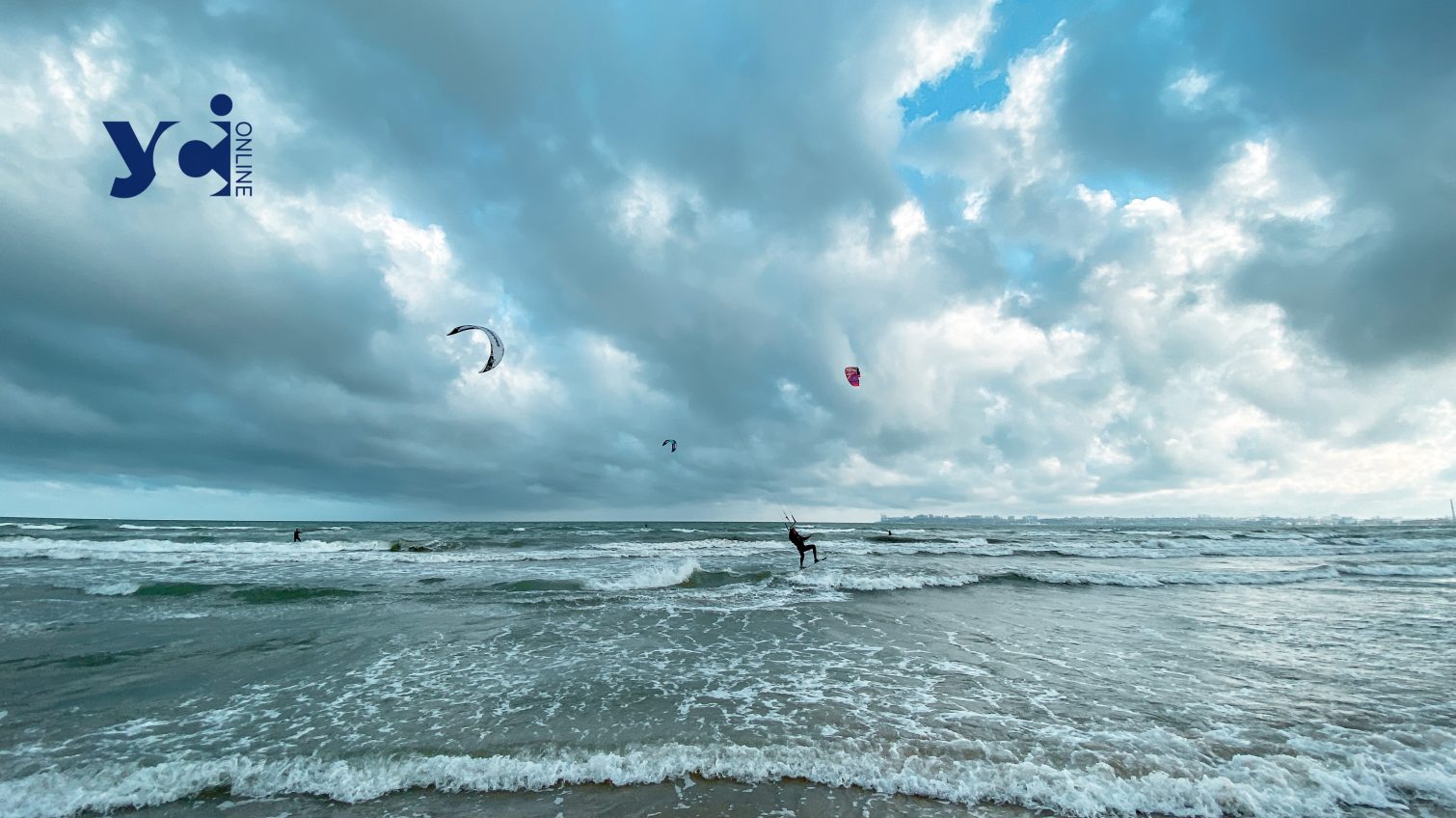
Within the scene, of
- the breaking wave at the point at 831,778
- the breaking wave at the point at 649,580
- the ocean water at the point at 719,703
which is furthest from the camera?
the breaking wave at the point at 649,580

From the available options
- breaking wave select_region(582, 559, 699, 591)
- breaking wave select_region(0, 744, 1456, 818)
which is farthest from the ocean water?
breaking wave select_region(582, 559, 699, 591)

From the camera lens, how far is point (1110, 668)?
10.6 metres

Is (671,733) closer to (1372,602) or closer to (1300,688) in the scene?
(1300,688)

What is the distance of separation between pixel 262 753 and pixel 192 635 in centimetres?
867

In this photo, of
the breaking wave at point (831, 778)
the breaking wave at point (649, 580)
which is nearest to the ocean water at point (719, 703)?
the breaking wave at point (831, 778)

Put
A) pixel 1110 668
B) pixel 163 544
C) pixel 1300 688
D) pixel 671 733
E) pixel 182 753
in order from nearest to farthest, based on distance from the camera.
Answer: pixel 182 753
pixel 671 733
pixel 1300 688
pixel 1110 668
pixel 163 544

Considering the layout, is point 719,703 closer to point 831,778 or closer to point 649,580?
point 831,778

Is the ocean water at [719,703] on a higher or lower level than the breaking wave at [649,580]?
higher

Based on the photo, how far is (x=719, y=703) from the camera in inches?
350

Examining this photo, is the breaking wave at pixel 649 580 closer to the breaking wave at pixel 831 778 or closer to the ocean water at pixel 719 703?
the ocean water at pixel 719 703

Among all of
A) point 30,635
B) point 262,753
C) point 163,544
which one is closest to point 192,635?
point 30,635

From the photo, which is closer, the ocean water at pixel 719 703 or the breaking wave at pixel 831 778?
the breaking wave at pixel 831 778

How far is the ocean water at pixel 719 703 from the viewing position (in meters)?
6.21

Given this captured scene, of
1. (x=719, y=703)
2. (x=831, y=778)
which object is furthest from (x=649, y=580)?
(x=831, y=778)
